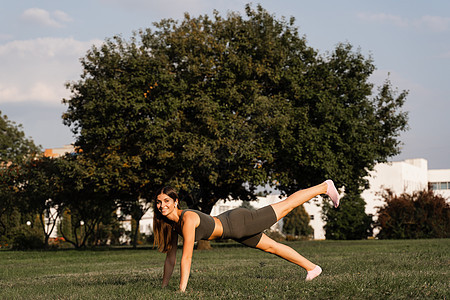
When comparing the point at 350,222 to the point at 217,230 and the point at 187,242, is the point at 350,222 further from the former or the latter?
the point at 187,242

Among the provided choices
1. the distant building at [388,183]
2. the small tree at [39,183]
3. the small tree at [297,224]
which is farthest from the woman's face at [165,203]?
the distant building at [388,183]

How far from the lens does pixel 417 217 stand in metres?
37.5

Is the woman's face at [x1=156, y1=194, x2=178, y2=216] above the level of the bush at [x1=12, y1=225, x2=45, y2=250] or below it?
above

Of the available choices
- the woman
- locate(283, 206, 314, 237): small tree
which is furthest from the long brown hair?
locate(283, 206, 314, 237): small tree

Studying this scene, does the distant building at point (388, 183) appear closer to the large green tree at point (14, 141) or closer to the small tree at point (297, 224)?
the small tree at point (297, 224)

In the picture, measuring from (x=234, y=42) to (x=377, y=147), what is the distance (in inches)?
338

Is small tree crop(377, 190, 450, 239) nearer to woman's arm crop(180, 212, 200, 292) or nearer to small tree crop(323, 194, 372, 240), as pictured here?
small tree crop(323, 194, 372, 240)

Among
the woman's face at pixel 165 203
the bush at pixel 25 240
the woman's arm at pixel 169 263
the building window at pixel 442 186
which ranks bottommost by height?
the bush at pixel 25 240

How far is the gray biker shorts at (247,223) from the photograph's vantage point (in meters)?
7.34

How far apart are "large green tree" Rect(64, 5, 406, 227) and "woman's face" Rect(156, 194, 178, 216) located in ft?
49.7

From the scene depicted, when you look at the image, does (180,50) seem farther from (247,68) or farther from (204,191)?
(204,191)

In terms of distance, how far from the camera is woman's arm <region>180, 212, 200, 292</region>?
6906 millimetres

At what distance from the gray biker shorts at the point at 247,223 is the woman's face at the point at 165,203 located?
0.70 metres

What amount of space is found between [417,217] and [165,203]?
1323 inches
